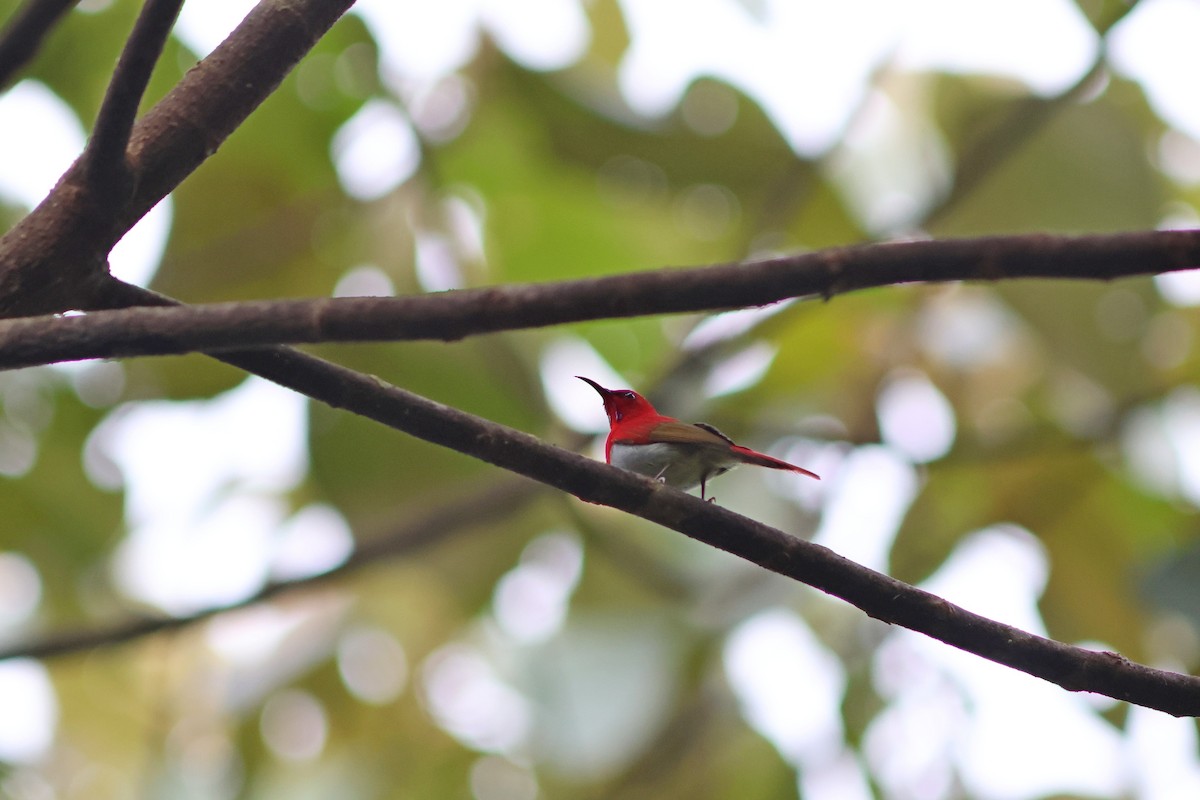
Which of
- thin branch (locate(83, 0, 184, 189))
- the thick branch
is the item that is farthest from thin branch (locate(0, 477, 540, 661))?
thin branch (locate(83, 0, 184, 189))

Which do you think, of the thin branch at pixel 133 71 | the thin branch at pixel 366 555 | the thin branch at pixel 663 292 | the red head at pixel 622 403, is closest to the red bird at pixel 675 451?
the red head at pixel 622 403

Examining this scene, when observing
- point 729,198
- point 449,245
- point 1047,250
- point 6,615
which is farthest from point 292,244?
point 1047,250

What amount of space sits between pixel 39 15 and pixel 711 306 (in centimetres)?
78

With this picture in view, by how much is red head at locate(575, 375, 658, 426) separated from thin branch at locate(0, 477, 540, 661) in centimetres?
96

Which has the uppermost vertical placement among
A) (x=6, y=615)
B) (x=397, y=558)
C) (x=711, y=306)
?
(x=711, y=306)

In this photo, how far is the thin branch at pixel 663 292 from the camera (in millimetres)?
892

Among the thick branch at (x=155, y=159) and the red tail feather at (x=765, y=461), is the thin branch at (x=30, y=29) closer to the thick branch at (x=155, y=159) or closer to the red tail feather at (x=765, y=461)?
the thick branch at (x=155, y=159)

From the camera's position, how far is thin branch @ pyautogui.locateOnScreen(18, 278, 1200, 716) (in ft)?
3.71

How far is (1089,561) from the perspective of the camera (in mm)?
3346

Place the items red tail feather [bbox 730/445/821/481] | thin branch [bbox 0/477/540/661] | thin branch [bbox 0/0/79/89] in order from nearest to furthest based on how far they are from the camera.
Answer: thin branch [bbox 0/0/79/89] → red tail feather [bbox 730/445/821/481] → thin branch [bbox 0/477/540/661]

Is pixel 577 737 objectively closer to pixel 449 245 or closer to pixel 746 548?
pixel 449 245

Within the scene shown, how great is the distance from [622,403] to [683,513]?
1076 mm

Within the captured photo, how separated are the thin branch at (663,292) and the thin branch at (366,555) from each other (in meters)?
2.13

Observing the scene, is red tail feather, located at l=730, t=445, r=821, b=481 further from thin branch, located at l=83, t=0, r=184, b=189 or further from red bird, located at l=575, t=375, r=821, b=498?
thin branch, located at l=83, t=0, r=184, b=189
